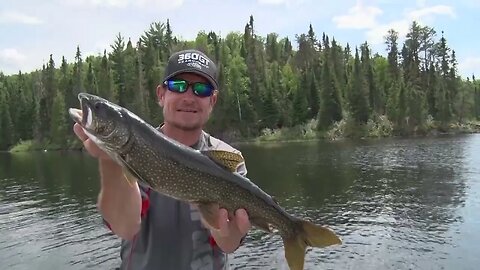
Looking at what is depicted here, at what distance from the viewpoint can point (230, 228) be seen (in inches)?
153

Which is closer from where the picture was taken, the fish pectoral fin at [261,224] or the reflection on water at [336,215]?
Answer: the fish pectoral fin at [261,224]

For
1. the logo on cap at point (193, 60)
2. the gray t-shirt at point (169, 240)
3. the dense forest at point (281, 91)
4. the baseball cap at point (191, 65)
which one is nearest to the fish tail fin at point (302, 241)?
the gray t-shirt at point (169, 240)

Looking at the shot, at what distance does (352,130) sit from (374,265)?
239ft

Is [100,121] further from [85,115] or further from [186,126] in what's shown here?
[186,126]

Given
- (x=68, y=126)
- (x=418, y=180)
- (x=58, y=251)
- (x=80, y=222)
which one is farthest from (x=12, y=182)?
(x=68, y=126)

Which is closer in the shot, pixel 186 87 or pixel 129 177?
pixel 129 177

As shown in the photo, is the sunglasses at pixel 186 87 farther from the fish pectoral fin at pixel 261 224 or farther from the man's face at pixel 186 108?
the fish pectoral fin at pixel 261 224

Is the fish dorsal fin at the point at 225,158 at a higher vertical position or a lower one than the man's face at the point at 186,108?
lower

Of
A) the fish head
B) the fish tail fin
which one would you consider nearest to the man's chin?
the fish head

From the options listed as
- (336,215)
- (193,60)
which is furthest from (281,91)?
(193,60)

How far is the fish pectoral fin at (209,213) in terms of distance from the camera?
3734 millimetres

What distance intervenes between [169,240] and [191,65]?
151 cm

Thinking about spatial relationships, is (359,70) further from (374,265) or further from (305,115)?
(374,265)

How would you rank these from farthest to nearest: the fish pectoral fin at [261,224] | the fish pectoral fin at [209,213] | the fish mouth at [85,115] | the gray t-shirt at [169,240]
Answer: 1. the fish pectoral fin at [261,224]
2. the gray t-shirt at [169,240]
3. the fish pectoral fin at [209,213]
4. the fish mouth at [85,115]
